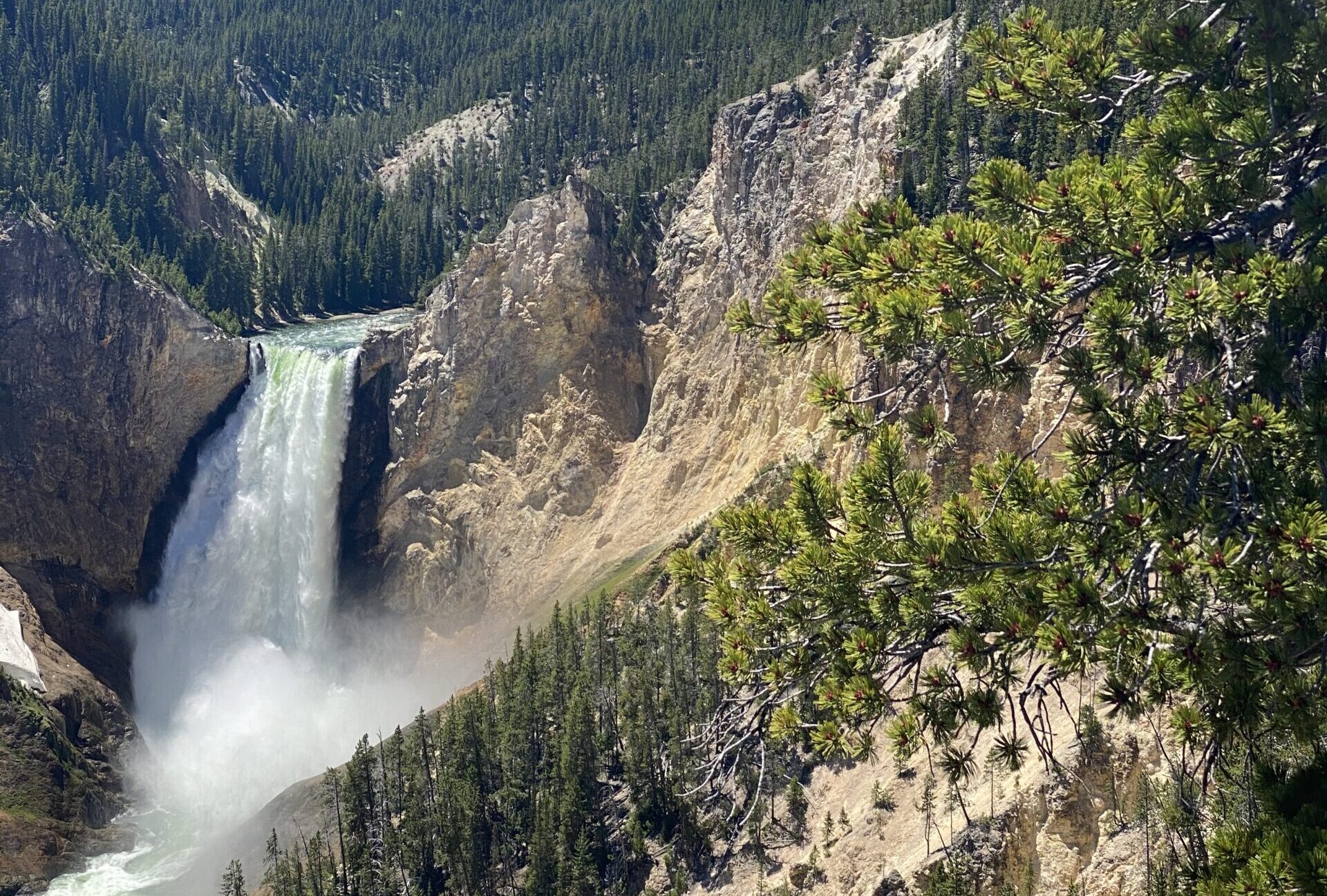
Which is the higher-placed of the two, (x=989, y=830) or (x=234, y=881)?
(x=989, y=830)

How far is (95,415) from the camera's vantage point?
6994 cm

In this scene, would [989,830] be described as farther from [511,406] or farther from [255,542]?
[255,542]

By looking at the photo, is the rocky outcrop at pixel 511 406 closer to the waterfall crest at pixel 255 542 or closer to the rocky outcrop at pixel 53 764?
the waterfall crest at pixel 255 542

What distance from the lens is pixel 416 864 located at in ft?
152

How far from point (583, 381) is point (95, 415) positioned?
28146 mm

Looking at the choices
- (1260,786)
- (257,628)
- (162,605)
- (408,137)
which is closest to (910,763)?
(1260,786)

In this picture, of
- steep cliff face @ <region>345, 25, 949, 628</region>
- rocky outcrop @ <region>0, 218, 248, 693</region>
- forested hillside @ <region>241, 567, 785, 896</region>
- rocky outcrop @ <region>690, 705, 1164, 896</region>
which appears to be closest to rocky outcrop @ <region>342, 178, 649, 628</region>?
steep cliff face @ <region>345, 25, 949, 628</region>

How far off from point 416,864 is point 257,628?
2671 centimetres

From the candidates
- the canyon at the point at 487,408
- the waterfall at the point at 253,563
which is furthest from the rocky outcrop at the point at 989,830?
the waterfall at the point at 253,563

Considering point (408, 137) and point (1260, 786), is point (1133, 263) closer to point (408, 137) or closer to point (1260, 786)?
point (1260, 786)

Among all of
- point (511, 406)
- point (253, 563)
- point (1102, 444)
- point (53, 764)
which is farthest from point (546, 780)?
point (1102, 444)

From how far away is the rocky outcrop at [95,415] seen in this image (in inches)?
2704

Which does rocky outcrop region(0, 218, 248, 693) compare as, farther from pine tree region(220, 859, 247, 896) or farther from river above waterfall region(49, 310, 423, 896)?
pine tree region(220, 859, 247, 896)

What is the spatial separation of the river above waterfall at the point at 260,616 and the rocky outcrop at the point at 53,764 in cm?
223
